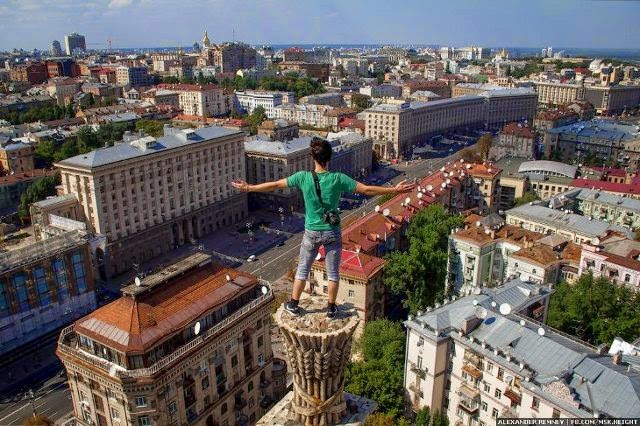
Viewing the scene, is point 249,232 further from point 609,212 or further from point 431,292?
point 609,212

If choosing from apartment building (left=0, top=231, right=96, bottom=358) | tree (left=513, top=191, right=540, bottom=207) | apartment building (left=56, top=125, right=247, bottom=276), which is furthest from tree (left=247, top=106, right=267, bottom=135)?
apartment building (left=0, top=231, right=96, bottom=358)

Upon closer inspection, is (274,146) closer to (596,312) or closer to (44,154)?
(44,154)

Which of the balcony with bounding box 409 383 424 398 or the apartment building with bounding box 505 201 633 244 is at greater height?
the apartment building with bounding box 505 201 633 244

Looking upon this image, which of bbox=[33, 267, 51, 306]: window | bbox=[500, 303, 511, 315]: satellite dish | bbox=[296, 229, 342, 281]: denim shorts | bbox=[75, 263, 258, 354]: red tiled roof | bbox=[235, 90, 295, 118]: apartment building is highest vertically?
bbox=[296, 229, 342, 281]: denim shorts

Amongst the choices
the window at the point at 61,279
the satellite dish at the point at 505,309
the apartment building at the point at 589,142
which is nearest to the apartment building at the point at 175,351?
the satellite dish at the point at 505,309

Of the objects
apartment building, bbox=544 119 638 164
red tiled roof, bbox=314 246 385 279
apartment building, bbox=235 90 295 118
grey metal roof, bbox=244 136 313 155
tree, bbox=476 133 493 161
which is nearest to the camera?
red tiled roof, bbox=314 246 385 279

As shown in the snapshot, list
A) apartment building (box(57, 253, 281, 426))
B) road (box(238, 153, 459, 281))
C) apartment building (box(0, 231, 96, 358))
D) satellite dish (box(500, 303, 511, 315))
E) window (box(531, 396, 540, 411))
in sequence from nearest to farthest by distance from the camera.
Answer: window (box(531, 396, 540, 411))
apartment building (box(57, 253, 281, 426))
satellite dish (box(500, 303, 511, 315))
apartment building (box(0, 231, 96, 358))
road (box(238, 153, 459, 281))

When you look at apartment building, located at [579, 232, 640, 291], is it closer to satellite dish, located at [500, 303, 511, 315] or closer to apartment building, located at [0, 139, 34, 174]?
satellite dish, located at [500, 303, 511, 315]

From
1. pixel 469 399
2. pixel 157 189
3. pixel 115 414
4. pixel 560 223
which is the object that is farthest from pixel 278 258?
pixel 115 414

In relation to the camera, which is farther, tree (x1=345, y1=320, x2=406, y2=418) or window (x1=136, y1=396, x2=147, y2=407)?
tree (x1=345, y1=320, x2=406, y2=418)
